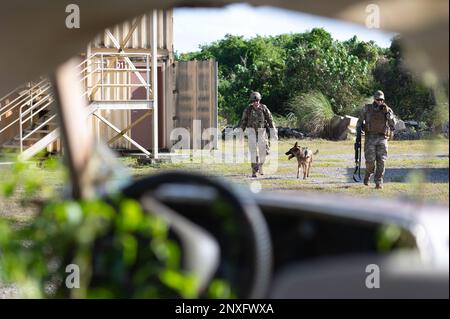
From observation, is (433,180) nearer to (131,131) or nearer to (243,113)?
(243,113)

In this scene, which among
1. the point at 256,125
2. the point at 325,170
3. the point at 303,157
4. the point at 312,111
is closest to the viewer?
the point at 256,125

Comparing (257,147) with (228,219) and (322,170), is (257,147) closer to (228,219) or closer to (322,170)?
(322,170)

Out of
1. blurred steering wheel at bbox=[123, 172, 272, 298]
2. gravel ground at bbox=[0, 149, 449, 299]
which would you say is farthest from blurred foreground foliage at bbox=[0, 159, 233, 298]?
gravel ground at bbox=[0, 149, 449, 299]

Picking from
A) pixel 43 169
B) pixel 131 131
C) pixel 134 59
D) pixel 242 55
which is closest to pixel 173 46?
pixel 134 59

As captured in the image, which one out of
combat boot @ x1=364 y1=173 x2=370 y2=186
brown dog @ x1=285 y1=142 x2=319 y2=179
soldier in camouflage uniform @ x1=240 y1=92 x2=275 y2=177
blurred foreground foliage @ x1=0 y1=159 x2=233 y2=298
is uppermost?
soldier in camouflage uniform @ x1=240 y1=92 x2=275 y2=177

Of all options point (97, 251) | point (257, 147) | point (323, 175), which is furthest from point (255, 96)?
point (97, 251)

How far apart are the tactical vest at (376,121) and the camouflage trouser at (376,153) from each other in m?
0.17

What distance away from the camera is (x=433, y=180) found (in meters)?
2.74

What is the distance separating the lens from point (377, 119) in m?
8.66

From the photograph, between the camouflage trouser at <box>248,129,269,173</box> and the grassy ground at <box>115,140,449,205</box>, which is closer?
the grassy ground at <box>115,140,449,205</box>

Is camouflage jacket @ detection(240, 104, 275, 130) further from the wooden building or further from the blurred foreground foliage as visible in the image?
the blurred foreground foliage

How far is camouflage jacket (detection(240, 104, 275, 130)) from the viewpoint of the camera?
9279mm

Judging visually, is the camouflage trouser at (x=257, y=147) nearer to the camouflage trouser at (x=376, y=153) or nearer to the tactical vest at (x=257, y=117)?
the tactical vest at (x=257, y=117)

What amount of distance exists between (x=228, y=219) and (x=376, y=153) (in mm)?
8128
